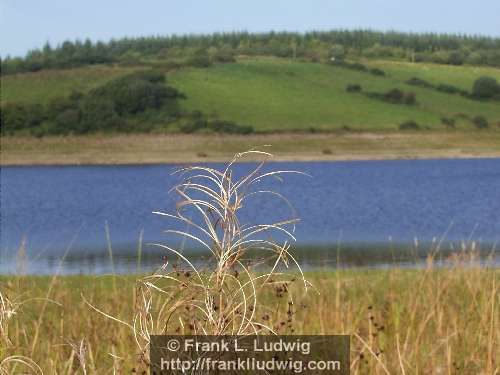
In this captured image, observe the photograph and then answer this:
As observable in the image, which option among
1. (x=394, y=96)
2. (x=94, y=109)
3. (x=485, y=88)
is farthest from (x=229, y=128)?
(x=485, y=88)

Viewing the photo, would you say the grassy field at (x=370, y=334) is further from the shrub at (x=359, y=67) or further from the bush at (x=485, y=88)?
the shrub at (x=359, y=67)

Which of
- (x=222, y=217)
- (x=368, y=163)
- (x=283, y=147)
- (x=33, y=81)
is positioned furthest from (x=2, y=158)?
(x=222, y=217)

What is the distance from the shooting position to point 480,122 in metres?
105

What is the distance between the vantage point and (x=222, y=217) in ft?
8.18

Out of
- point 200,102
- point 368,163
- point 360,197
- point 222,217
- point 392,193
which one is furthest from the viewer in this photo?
point 200,102

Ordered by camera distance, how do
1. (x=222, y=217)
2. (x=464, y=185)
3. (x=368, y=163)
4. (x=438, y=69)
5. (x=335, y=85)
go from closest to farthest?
(x=222, y=217) < (x=464, y=185) < (x=368, y=163) < (x=335, y=85) < (x=438, y=69)

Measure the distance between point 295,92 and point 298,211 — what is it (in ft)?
236

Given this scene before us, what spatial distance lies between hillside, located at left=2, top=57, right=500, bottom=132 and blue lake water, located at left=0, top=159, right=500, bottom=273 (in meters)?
22.7

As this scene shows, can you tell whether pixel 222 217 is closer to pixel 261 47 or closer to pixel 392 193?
pixel 392 193

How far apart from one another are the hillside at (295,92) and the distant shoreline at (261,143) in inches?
69.5

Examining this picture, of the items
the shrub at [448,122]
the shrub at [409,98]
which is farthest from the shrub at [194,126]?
the shrub at [448,122]

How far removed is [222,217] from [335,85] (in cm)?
11292

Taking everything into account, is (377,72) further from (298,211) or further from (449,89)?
(298,211)

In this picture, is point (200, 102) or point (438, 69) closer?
point (200, 102)
